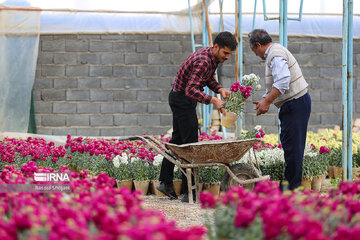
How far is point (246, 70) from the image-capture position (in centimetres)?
978

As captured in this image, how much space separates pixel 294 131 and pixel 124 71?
5898mm

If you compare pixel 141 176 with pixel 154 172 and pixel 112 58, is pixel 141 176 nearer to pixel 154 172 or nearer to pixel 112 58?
pixel 154 172

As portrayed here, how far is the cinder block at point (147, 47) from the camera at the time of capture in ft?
32.2

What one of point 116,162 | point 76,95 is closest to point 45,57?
point 76,95

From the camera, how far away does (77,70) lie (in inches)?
387

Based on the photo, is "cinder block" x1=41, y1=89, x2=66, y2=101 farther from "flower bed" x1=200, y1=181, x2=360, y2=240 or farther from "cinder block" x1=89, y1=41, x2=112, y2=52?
"flower bed" x1=200, y1=181, x2=360, y2=240

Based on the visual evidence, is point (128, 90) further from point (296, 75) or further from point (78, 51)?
point (296, 75)

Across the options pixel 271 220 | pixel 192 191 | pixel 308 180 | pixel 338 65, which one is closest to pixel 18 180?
pixel 271 220

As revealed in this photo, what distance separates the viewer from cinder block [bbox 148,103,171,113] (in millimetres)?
9953

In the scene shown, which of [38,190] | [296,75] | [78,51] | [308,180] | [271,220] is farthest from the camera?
[78,51]

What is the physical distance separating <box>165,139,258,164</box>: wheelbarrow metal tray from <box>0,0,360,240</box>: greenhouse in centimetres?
1

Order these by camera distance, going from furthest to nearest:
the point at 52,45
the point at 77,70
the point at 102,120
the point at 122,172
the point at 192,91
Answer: the point at 102,120
the point at 77,70
the point at 52,45
the point at 122,172
the point at 192,91

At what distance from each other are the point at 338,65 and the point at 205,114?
2.99 meters

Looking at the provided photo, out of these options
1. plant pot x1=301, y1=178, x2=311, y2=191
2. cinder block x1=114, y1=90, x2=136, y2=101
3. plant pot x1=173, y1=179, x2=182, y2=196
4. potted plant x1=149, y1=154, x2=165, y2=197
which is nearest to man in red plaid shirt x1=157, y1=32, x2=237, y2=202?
plant pot x1=173, y1=179, x2=182, y2=196
